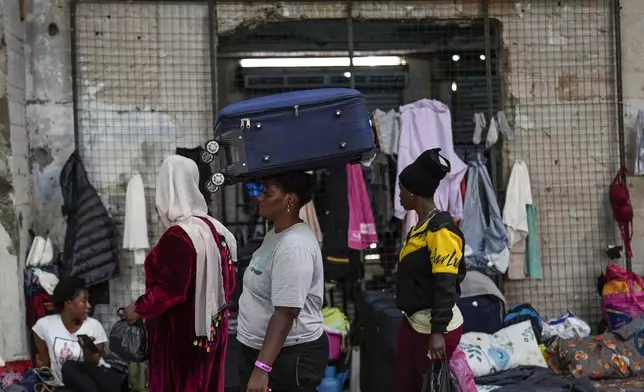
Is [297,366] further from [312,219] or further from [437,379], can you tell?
[312,219]

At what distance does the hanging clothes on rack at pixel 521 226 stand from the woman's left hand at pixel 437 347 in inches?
128

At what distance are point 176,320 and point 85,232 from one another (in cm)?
275

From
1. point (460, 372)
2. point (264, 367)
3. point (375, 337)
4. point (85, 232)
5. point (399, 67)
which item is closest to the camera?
point (264, 367)

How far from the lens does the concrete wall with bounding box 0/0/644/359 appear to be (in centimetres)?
709

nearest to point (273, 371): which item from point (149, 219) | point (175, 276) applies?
point (175, 276)

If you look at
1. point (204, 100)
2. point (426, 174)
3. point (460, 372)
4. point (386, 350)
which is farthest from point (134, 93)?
point (460, 372)

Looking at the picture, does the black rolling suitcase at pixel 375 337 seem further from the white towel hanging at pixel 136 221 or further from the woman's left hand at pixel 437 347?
the white towel hanging at pixel 136 221

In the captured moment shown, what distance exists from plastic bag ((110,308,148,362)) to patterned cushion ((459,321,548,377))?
2.79 m

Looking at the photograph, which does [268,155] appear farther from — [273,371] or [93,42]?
[93,42]

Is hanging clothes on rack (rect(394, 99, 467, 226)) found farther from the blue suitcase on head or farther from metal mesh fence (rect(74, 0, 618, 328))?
the blue suitcase on head

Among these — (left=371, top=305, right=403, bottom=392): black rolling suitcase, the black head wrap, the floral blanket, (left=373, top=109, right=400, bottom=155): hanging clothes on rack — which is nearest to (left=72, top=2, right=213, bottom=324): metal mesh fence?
(left=373, top=109, right=400, bottom=155): hanging clothes on rack

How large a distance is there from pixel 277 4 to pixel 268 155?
4026 millimetres

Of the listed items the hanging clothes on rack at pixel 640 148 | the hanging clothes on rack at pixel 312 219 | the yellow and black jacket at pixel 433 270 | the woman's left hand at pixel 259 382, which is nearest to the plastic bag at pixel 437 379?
the yellow and black jacket at pixel 433 270

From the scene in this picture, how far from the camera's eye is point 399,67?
7.86m
